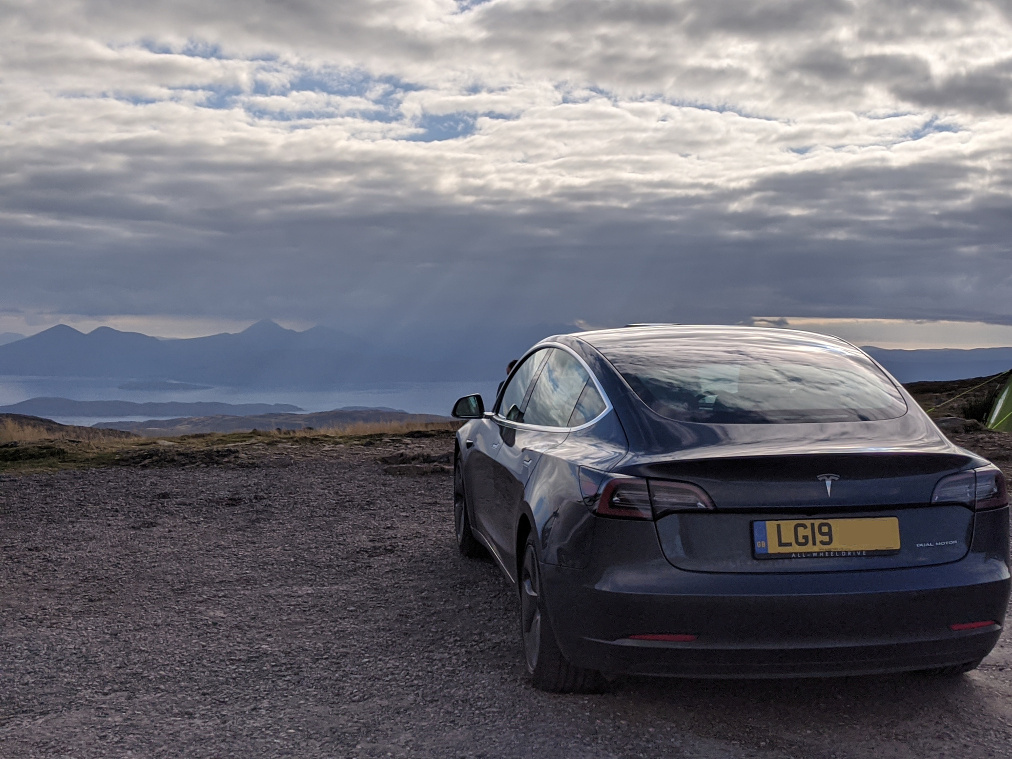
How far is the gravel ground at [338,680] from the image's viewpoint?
377 cm

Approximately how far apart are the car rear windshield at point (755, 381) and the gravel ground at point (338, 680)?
124 centimetres

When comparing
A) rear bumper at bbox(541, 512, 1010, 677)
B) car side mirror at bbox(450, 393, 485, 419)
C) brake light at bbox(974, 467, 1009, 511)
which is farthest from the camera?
car side mirror at bbox(450, 393, 485, 419)

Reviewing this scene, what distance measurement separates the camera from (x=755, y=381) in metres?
4.51

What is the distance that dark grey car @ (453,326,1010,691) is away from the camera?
3.63 meters

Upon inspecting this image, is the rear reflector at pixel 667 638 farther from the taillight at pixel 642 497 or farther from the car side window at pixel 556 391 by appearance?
the car side window at pixel 556 391

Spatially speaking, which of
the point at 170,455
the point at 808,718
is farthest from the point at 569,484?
the point at 170,455

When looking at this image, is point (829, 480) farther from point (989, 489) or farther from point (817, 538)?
point (989, 489)

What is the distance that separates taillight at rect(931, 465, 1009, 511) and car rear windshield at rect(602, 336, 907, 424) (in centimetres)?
49

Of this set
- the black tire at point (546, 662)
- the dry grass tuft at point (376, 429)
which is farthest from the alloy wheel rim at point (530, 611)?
the dry grass tuft at point (376, 429)

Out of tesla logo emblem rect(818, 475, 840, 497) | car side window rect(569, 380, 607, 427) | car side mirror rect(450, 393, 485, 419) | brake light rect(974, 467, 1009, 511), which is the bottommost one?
brake light rect(974, 467, 1009, 511)

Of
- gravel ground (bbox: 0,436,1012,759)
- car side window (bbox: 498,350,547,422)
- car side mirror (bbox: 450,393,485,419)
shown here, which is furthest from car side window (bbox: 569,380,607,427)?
car side mirror (bbox: 450,393,485,419)

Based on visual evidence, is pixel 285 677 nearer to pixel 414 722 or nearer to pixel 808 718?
pixel 414 722

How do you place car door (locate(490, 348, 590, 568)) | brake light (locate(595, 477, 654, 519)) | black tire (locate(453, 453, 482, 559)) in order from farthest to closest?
black tire (locate(453, 453, 482, 559))
car door (locate(490, 348, 590, 568))
brake light (locate(595, 477, 654, 519))

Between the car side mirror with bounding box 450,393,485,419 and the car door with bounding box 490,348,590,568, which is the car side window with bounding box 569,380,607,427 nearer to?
the car door with bounding box 490,348,590,568
